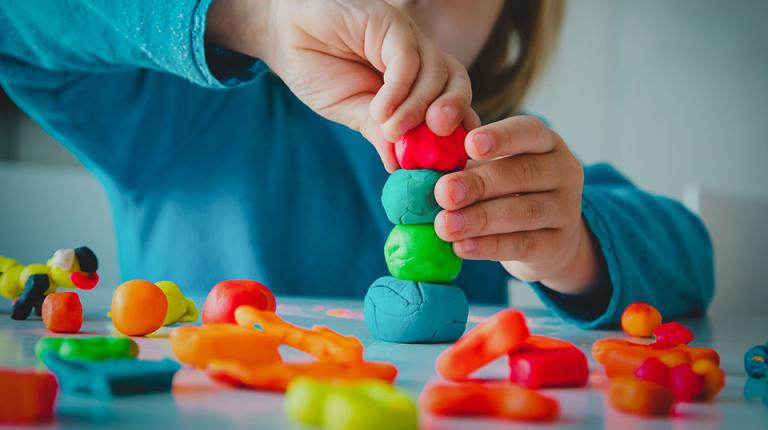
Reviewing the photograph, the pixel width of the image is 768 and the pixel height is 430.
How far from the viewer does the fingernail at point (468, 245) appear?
2.11 ft

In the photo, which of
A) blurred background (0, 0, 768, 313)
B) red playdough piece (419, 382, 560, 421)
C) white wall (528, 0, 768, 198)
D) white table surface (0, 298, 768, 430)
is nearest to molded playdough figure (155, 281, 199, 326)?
white table surface (0, 298, 768, 430)

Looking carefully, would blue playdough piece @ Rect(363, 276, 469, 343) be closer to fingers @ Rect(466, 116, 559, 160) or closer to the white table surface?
the white table surface

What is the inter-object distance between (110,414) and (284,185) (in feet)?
3.18

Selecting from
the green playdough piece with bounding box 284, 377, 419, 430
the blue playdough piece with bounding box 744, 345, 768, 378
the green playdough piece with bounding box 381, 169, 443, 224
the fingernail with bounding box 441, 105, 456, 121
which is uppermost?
the fingernail with bounding box 441, 105, 456, 121

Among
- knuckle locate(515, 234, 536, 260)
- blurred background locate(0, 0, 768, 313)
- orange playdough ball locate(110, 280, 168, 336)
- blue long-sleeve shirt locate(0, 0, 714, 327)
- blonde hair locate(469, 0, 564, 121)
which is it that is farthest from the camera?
blurred background locate(0, 0, 768, 313)

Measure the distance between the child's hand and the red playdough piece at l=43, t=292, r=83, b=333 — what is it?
0.32m

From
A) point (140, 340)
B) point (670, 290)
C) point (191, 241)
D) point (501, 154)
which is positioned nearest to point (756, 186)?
point (670, 290)

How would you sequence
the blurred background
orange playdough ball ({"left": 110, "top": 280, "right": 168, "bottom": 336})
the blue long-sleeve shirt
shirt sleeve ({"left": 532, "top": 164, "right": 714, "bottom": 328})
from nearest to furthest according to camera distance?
orange playdough ball ({"left": 110, "top": 280, "right": 168, "bottom": 336})
shirt sleeve ({"left": 532, "top": 164, "right": 714, "bottom": 328})
the blue long-sleeve shirt
the blurred background

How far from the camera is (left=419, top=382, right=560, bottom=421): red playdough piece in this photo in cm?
37

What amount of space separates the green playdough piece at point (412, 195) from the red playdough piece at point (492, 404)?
0.26m

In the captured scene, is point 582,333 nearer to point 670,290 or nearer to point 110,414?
point 670,290

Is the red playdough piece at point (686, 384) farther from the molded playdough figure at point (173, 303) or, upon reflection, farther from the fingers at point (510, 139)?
the molded playdough figure at point (173, 303)

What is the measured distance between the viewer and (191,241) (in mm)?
1274

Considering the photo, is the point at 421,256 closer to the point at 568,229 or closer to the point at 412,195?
the point at 412,195
